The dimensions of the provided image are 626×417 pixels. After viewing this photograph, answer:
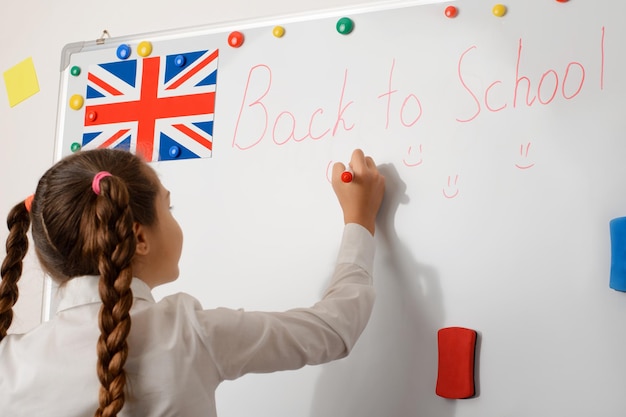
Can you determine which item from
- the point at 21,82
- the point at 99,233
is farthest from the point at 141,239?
the point at 21,82

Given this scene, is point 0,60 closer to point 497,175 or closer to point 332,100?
point 332,100

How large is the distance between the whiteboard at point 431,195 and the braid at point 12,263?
0.96 feet

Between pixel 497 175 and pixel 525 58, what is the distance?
6.0 inches

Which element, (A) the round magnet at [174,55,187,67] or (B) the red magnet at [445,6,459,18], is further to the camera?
(A) the round magnet at [174,55,187,67]

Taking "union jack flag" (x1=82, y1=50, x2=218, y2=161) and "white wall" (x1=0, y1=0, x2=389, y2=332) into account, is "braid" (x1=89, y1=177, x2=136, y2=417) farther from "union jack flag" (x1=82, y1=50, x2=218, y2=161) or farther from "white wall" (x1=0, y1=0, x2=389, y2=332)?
"white wall" (x1=0, y1=0, x2=389, y2=332)

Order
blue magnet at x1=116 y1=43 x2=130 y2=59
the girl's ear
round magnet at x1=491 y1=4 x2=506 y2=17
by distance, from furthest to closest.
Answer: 1. blue magnet at x1=116 y1=43 x2=130 y2=59
2. round magnet at x1=491 y1=4 x2=506 y2=17
3. the girl's ear

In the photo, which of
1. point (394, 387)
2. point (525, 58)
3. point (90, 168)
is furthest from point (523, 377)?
point (90, 168)

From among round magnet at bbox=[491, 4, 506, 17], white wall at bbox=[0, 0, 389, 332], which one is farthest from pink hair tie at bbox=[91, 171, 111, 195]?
white wall at bbox=[0, 0, 389, 332]

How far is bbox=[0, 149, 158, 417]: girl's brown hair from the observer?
748mm

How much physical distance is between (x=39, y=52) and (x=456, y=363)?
1.06 metres

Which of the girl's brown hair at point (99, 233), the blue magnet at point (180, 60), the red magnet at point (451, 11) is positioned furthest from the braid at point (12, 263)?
the red magnet at point (451, 11)

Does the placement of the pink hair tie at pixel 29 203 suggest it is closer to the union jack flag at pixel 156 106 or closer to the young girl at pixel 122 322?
the young girl at pixel 122 322

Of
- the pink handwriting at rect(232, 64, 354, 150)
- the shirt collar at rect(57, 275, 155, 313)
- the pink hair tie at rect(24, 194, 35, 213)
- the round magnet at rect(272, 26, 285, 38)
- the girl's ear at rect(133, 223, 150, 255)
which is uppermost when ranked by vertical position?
the round magnet at rect(272, 26, 285, 38)

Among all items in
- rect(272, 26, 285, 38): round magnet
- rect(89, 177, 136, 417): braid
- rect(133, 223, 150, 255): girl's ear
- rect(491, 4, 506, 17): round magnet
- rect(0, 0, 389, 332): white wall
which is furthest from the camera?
rect(0, 0, 389, 332): white wall
